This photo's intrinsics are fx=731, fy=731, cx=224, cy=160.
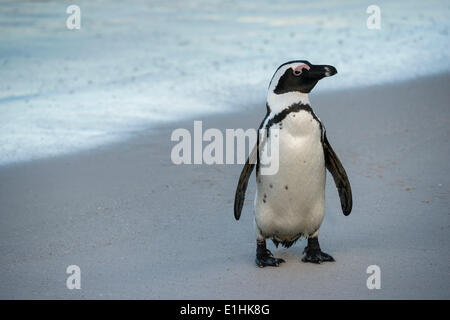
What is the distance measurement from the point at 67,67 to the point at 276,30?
10.9 feet

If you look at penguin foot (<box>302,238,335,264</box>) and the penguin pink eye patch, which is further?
penguin foot (<box>302,238,335,264</box>)

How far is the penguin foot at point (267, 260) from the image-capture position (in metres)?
3.64

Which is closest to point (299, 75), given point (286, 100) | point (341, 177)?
point (286, 100)

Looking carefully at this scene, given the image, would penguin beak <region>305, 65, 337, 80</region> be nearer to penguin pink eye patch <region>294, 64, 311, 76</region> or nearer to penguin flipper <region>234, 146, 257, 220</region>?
penguin pink eye patch <region>294, 64, 311, 76</region>

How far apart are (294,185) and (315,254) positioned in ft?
1.25

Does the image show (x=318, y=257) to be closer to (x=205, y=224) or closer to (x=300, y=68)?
(x=205, y=224)

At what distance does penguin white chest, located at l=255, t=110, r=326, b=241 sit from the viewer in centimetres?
350

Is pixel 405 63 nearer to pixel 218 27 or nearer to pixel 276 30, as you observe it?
pixel 276 30

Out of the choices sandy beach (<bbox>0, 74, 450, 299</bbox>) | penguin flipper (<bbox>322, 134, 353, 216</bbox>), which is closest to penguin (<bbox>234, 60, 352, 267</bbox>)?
penguin flipper (<bbox>322, 134, 353, 216</bbox>)

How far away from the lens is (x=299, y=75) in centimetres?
348

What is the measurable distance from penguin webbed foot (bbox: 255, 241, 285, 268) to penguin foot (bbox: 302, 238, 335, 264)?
0.14 m

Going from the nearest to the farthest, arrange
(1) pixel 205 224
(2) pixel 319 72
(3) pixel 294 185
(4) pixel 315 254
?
(2) pixel 319 72 < (3) pixel 294 185 < (4) pixel 315 254 < (1) pixel 205 224

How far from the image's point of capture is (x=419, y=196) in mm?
4504

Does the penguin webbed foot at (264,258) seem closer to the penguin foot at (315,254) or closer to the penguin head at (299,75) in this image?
the penguin foot at (315,254)
